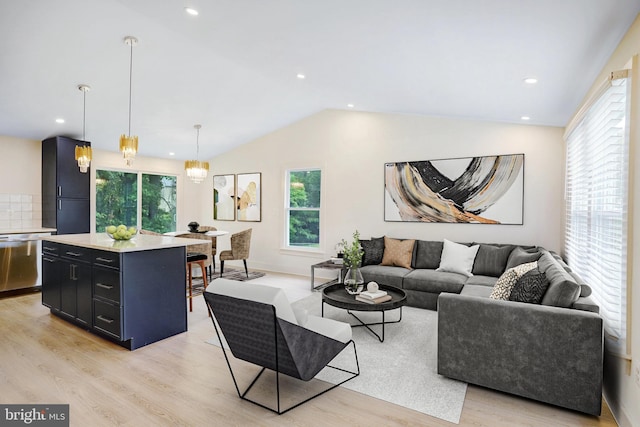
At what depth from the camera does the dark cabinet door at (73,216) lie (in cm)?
550

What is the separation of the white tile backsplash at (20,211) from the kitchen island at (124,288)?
2.29 m

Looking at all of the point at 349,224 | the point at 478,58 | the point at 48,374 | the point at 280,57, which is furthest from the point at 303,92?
the point at 48,374

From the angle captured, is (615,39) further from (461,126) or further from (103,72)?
(103,72)

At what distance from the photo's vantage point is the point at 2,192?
17.5 feet

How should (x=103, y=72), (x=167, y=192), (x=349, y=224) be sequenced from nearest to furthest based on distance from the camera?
(x=103, y=72) < (x=349, y=224) < (x=167, y=192)

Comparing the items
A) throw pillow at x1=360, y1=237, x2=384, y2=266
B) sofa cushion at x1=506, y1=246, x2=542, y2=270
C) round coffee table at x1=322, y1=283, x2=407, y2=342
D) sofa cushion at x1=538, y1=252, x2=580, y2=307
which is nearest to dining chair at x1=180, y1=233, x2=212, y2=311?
round coffee table at x1=322, y1=283, x2=407, y2=342

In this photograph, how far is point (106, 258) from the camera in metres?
3.29

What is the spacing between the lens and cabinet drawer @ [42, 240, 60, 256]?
3981mm

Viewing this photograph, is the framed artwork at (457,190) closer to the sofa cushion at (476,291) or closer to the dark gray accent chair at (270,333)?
the sofa cushion at (476,291)

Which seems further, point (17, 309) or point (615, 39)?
point (17, 309)

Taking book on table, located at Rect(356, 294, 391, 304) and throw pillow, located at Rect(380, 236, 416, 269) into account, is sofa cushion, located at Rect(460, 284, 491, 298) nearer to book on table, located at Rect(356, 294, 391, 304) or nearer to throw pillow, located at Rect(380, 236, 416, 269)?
book on table, located at Rect(356, 294, 391, 304)

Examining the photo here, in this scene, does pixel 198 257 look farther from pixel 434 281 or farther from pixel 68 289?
pixel 434 281

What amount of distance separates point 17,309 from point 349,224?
185 inches

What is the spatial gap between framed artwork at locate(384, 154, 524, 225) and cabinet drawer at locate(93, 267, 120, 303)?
3859mm
